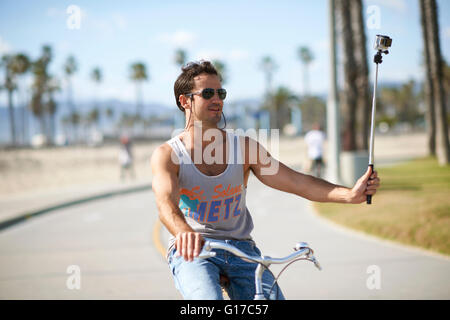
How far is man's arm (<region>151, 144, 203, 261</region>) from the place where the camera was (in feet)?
8.28

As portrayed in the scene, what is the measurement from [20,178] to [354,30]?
64.0 feet

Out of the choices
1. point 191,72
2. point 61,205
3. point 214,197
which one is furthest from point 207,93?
point 61,205

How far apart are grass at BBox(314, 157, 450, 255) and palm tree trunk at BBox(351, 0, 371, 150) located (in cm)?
273

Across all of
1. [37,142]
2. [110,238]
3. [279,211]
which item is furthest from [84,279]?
[37,142]

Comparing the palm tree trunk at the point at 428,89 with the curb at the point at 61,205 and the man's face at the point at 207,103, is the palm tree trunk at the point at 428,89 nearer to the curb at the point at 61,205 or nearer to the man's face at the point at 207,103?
the curb at the point at 61,205

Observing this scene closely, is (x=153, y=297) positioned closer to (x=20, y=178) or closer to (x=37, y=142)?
(x=20, y=178)

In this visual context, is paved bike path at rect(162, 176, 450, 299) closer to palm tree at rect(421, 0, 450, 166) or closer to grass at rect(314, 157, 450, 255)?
grass at rect(314, 157, 450, 255)

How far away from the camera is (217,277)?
285 cm

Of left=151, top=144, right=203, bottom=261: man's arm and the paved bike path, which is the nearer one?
left=151, top=144, right=203, bottom=261: man's arm

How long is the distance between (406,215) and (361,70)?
8727 millimetres

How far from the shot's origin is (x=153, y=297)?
6.06 metres

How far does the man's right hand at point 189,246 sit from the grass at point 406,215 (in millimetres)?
6019

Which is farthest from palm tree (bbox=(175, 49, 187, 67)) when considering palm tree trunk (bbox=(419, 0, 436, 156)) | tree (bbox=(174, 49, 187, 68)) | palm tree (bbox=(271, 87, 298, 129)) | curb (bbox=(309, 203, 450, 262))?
curb (bbox=(309, 203, 450, 262))

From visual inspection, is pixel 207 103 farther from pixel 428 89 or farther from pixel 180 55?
pixel 180 55
